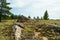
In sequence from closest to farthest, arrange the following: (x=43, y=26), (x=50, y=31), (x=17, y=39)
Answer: (x=17, y=39) → (x=50, y=31) → (x=43, y=26)

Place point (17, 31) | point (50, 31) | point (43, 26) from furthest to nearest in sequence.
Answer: point (43, 26) < point (50, 31) < point (17, 31)

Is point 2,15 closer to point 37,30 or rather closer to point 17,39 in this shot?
point 37,30

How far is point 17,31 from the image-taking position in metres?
19.8

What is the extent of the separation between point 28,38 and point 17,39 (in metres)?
1.60

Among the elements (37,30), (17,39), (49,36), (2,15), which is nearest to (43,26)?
(37,30)

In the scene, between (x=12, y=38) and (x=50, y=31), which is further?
(x=50, y=31)

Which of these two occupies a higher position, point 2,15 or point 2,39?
point 2,15

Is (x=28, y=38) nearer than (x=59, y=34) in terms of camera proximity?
Yes

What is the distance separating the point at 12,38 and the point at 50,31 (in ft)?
18.0

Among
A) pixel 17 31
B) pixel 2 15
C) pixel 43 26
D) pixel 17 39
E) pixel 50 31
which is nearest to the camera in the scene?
pixel 17 39

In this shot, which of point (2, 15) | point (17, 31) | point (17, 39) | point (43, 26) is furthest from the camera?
point (2, 15)

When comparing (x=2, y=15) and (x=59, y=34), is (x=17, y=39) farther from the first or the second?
(x=2, y=15)

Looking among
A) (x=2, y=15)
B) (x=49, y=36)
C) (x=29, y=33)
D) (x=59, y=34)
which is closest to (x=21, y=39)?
(x=29, y=33)

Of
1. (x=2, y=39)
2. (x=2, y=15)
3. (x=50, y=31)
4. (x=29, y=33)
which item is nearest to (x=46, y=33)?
(x=50, y=31)
